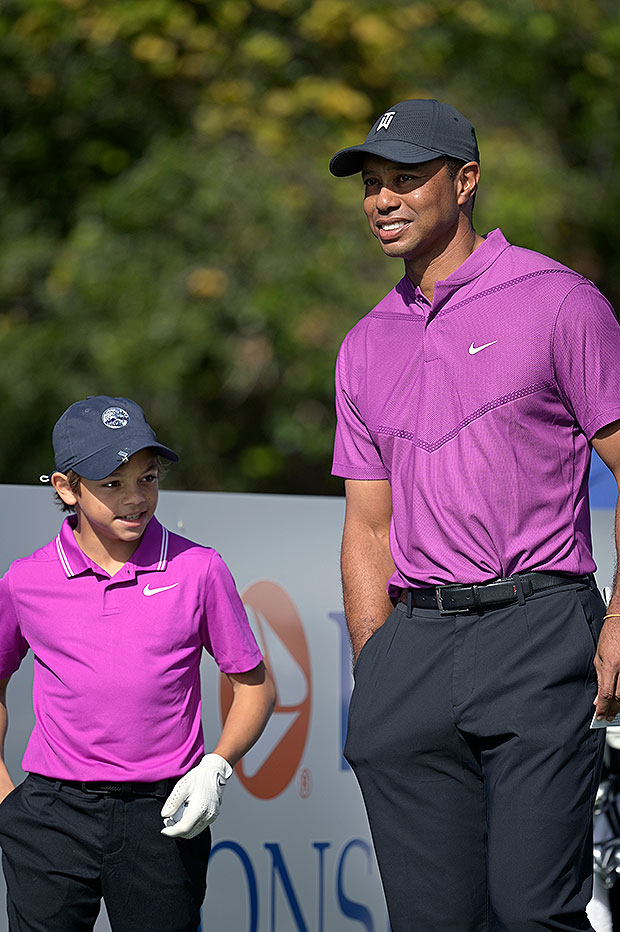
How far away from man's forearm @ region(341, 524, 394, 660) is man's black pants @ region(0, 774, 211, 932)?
0.54m

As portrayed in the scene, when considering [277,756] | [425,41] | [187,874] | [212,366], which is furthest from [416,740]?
[425,41]

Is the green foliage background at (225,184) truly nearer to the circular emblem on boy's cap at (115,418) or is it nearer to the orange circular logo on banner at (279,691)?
the orange circular logo on banner at (279,691)

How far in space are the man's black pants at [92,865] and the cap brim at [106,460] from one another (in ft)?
2.08

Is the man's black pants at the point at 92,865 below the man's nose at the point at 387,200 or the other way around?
below

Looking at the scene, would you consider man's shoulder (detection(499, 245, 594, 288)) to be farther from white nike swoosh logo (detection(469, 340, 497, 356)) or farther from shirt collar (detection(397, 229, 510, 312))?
white nike swoosh logo (detection(469, 340, 497, 356))

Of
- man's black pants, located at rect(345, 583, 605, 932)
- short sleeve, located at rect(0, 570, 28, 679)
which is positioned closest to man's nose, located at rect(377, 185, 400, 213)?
man's black pants, located at rect(345, 583, 605, 932)

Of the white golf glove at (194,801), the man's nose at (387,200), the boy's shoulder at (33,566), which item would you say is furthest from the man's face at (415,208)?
the white golf glove at (194,801)

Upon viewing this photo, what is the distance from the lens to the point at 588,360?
250 cm

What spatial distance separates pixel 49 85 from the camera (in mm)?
8477

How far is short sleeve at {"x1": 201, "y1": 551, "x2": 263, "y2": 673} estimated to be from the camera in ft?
9.39

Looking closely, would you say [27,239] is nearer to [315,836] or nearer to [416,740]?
[315,836]

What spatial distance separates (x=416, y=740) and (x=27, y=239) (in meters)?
6.71

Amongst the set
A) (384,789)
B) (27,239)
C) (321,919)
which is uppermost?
(27,239)

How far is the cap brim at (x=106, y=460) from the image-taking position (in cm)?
281
